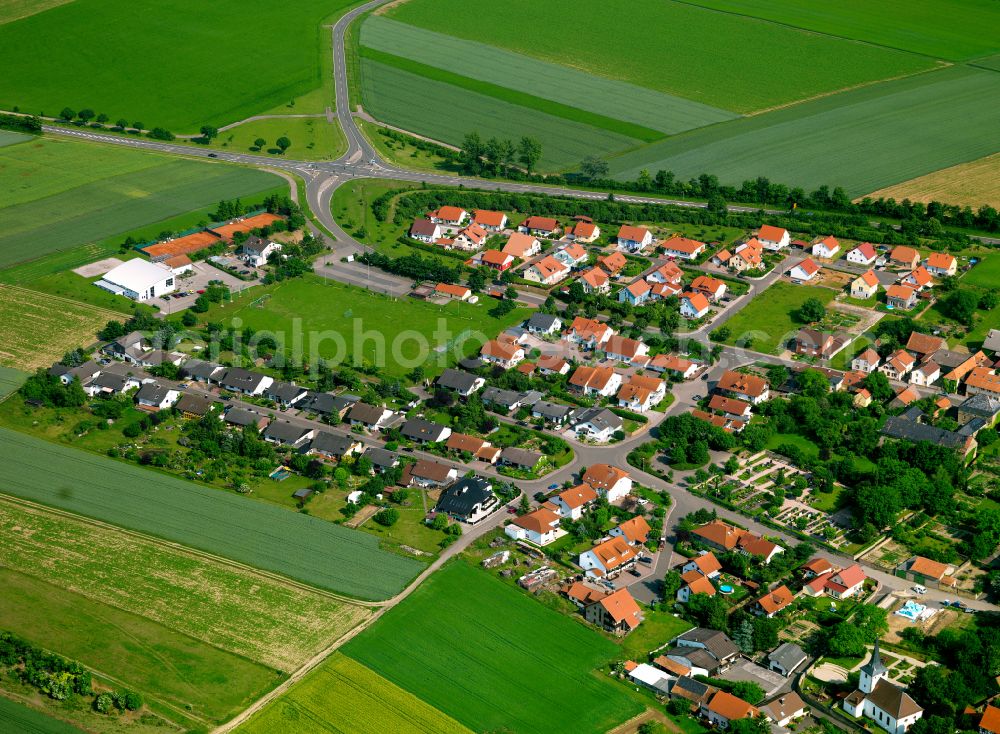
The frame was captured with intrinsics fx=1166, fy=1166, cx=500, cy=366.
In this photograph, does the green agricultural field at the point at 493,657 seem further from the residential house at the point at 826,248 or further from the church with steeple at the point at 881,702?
the residential house at the point at 826,248

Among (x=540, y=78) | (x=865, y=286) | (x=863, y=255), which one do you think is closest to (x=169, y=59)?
(x=540, y=78)

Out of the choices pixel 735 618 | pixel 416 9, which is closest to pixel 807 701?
pixel 735 618

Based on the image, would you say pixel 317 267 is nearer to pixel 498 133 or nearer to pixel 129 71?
pixel 498 133

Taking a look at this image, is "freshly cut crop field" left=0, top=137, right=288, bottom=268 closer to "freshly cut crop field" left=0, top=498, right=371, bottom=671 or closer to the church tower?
"freshly cut crop field" left=0, top=498, right=371, bottom=671

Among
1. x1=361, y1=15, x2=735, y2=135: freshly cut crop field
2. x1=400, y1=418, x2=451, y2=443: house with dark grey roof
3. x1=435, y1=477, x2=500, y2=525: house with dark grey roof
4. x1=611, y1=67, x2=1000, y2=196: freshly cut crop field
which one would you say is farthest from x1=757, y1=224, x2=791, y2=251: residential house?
x1=435, y1=477, x2=500, y2=525: house with dark grey roof

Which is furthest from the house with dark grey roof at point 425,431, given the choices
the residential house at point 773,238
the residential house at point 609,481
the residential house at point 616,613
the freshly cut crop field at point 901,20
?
the freshly cut crop field at point 901,20

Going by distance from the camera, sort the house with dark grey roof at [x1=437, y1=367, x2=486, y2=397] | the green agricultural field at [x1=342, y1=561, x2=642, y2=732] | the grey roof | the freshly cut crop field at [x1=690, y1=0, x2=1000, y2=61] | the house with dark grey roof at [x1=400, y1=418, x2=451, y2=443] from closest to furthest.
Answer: the green agricultural field at [x1=342, y1=561, x2=642, y2=732] < the grey roof < the house with dark grey roof at [x1=400, y1=418, x2=451, y2=443] < the house with dark grey roof at [x1=437, y1=367, x2=486, y2=397] < the freshly cut crop field at [x1=690, y1=0, x2=1000, y2=61]
